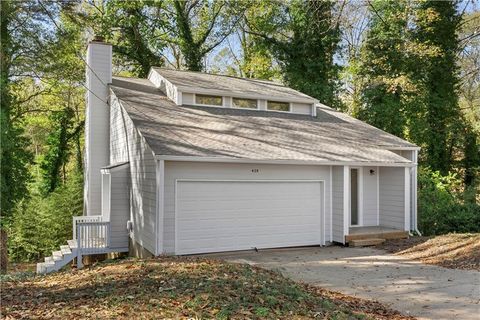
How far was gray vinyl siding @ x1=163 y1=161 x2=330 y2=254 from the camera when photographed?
31.7 ft

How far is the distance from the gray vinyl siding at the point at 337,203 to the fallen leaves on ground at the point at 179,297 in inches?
199

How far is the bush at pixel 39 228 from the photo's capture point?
50.9ft

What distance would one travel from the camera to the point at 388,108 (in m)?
22.5

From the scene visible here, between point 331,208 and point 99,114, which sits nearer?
point 331,208

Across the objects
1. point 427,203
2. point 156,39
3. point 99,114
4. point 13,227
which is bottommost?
point 13,227

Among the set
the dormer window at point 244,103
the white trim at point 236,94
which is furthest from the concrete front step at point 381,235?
the dormer window at point 244,103

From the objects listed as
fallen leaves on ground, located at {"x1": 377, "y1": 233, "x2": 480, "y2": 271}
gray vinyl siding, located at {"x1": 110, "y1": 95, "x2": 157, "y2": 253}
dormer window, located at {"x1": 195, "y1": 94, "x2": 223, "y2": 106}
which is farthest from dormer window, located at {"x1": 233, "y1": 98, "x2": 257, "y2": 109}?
fallen leaves on ground, located at {"x1": 377, "y1": 233, "x2": 480, "y2": 271}

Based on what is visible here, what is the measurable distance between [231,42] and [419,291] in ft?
83.5

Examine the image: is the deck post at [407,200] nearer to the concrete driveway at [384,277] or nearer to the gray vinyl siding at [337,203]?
the concrete driveway at [384,277]

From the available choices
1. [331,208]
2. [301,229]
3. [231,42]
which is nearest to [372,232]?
[331,208]

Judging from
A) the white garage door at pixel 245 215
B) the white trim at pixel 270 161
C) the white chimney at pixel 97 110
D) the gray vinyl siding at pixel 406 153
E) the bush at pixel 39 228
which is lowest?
the bush at pixel 39 228

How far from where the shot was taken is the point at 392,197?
13125 mm

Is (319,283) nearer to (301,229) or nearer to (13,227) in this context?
(301,229)

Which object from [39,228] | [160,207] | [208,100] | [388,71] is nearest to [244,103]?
[208,100]
